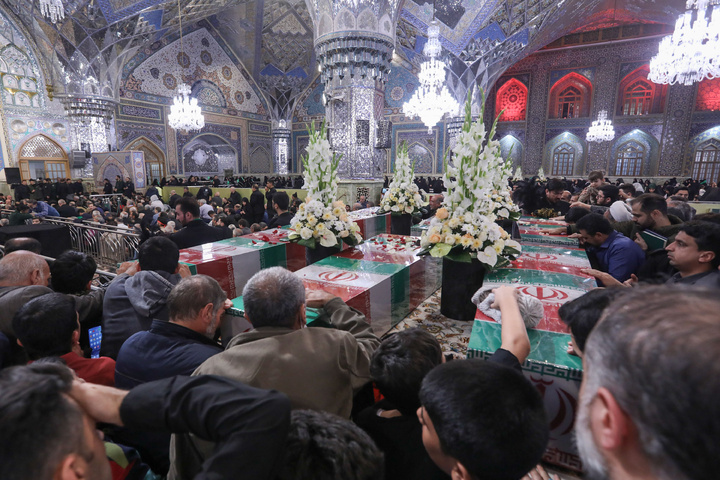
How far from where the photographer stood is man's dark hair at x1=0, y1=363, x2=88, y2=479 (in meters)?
0.57

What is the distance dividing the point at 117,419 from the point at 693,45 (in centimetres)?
914

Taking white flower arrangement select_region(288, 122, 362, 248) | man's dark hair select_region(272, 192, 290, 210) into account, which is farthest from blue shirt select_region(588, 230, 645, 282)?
man's dark hair select_region(272, 192, 290, 210)

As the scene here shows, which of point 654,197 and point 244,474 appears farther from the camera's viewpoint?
point 654,197

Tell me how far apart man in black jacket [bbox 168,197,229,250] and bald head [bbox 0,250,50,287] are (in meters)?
1.44

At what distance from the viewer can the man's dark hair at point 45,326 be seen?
58.8 inches

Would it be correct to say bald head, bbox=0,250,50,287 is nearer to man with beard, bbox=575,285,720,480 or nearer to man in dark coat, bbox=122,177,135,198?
man with beard, bbox=575,285,720,480

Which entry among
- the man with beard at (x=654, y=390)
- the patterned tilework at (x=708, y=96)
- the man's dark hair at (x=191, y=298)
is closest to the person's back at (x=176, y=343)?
the man's dark hair at (x=191, y=298)

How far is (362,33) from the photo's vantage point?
7512 millimetres

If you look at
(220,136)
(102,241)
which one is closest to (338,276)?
(102,241)

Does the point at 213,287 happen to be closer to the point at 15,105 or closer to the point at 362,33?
the point at 362,33

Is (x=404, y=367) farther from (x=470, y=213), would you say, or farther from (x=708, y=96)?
(x=708, y=96)

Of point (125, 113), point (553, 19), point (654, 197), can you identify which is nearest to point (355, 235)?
point (654, 197)

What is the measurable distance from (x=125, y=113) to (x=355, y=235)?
15278 millimetres

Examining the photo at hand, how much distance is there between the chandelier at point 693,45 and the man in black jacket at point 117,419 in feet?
27.6
